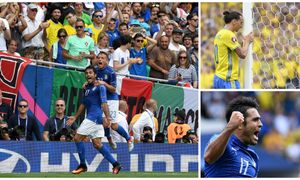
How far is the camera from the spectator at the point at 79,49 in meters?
11.3

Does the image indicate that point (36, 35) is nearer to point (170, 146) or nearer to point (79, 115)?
point (79, 115)

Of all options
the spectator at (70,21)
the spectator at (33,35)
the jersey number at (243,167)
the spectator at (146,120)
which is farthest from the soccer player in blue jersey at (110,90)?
the jersey number at (243,167)

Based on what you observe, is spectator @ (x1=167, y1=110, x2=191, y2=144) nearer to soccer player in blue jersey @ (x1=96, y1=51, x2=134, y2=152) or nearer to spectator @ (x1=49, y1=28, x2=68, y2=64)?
soccer player in blue jersey @ (x1=96, y1=51, x2=134, y2=152)

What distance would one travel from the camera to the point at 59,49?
11.3m

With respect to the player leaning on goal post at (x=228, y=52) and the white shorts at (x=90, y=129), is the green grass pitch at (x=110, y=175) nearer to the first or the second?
the white shorts at (x=90, y=129)

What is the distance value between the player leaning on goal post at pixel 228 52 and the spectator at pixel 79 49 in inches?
76.6

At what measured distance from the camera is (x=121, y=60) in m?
11.7

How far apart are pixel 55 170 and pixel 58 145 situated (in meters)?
0.33

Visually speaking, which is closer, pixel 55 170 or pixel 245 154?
pixel 245 154

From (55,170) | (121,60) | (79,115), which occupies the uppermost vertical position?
(121,60)

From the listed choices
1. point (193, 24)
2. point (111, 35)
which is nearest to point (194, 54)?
point (193, 24)

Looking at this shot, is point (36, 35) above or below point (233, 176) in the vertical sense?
above

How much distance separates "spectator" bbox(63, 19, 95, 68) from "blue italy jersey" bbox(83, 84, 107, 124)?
23.3 inches

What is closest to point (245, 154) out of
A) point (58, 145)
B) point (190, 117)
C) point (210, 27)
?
point (58, 145)
